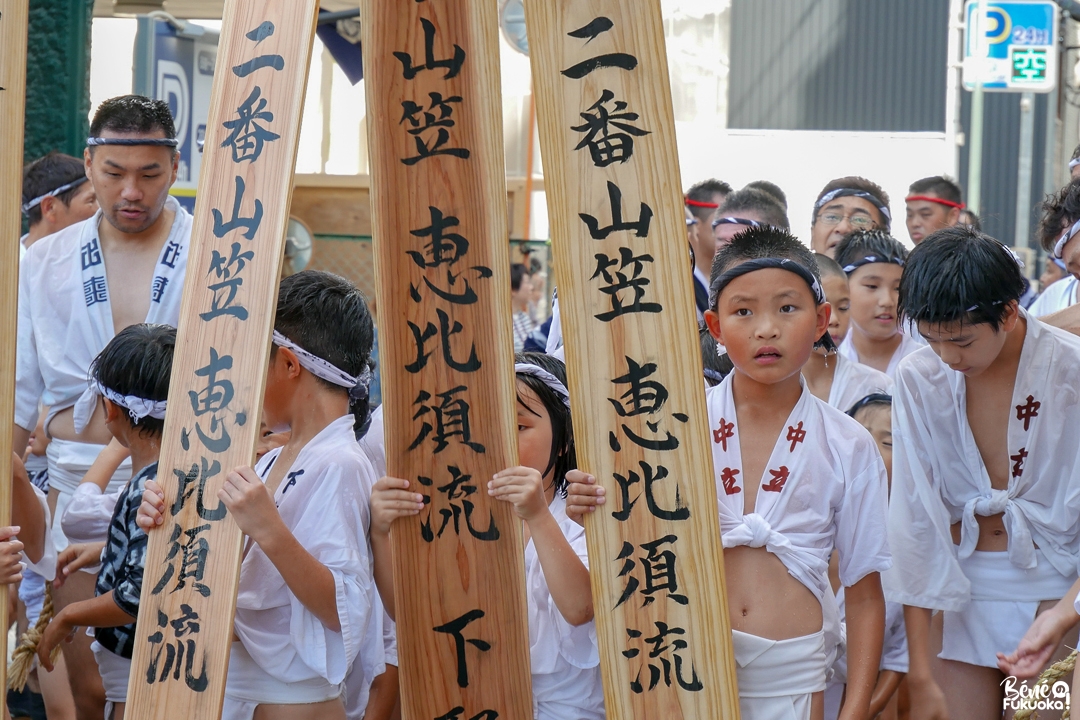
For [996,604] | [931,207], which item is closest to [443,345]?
[996,604]

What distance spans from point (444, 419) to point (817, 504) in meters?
0.84

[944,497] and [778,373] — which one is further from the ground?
[778,373]

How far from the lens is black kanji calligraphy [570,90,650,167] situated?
6.95ft

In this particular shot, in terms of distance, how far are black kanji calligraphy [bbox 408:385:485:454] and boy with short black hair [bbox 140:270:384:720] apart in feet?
0.93

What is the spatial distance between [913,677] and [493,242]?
4.73 ft

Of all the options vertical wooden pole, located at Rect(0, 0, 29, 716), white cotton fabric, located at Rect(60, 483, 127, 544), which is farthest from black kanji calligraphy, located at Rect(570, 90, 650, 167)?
white cotton fabric, located at Rect(60, 483, 127, 544)

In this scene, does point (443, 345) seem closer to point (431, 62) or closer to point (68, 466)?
point (431, 62)

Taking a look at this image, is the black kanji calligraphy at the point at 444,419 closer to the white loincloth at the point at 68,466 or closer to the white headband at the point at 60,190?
the white loincloth at the point at 68,466

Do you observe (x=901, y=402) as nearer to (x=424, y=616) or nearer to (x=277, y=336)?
(x=424, y=616)

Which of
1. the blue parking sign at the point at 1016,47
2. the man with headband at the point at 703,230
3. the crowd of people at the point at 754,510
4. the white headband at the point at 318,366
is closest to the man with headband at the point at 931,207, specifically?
the man with headband at the point at 703,230

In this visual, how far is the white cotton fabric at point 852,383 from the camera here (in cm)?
370

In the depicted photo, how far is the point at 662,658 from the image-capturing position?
2.07 meters

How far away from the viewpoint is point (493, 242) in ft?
7.95

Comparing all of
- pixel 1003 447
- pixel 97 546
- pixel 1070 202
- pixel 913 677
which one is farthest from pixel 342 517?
pixel 1070 202
